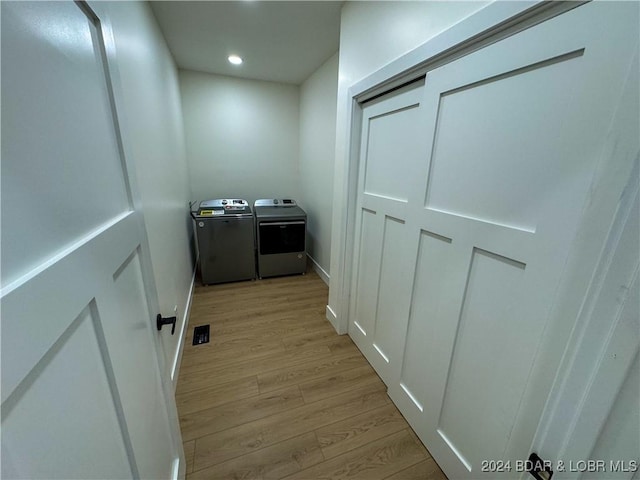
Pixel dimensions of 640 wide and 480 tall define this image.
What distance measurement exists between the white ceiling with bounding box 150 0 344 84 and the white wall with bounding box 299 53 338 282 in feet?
0.71

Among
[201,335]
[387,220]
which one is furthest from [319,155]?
[201,335]

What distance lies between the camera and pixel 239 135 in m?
A: 3.43

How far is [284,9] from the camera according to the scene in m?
1.73

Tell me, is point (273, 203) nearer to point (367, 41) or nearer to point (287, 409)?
point (367, 41)

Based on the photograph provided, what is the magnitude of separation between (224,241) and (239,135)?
1528 millimetres

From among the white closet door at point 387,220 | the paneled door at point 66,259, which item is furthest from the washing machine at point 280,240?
the paneled door at point 66,259

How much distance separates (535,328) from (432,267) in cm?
45

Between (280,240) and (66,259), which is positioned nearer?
(66,259)

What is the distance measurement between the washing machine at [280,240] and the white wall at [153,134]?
101 cm

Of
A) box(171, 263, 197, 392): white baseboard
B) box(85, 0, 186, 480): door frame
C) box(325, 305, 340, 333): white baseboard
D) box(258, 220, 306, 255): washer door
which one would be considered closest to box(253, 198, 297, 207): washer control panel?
box(258, 220, 306, 255): washer door

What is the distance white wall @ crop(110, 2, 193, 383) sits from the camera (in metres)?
1.15

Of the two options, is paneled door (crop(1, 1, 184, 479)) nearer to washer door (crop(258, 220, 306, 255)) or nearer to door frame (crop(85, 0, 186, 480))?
door frame (crop(85, 0, 186, 480))

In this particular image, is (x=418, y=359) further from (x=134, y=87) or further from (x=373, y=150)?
(x=134, y=87)

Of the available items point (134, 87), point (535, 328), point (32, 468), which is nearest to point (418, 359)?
point (535, 328)
